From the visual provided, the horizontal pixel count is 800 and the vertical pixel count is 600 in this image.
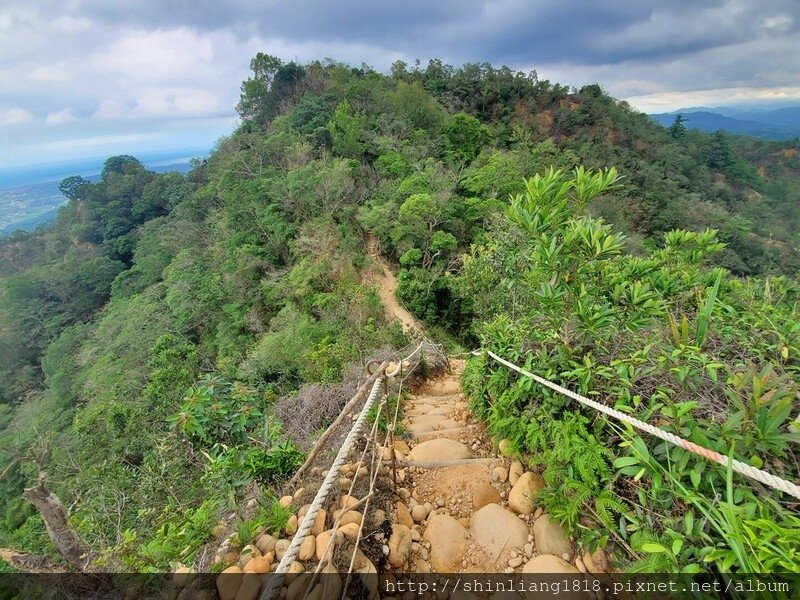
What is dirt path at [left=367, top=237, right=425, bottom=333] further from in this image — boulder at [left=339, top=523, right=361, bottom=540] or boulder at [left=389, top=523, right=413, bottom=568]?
boulder at [left=339, top=523, right=361, bottom=540]

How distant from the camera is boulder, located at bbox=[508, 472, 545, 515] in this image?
2.46 meters

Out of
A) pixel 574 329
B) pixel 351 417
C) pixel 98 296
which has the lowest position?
pixel 98 296

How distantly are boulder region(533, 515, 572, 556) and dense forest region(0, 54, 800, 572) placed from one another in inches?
4.6

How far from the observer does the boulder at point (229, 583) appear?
200cm

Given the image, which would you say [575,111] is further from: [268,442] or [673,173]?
[268,442]

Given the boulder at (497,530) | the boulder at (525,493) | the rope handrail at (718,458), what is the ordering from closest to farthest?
1. the rope handrail at (718,458)
2. the boulder at (497,530)
3. the boulder at (525,493)

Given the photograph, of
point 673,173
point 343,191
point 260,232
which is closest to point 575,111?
point 673,173

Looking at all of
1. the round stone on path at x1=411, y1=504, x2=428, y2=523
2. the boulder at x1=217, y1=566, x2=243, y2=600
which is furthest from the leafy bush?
the boulder at x1=217, y1=566, x2=243, y2=600

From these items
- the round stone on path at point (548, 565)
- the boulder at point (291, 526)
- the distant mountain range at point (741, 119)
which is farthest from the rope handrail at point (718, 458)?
the distant mountain range at point (741, 119)

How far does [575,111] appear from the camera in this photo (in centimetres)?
3316

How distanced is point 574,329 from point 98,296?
33420 millimetres

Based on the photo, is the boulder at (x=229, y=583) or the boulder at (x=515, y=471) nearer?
the boulder at (x=229, y=583)

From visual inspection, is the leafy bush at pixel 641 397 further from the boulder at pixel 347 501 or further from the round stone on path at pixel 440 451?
the boulder at pixel 347 501

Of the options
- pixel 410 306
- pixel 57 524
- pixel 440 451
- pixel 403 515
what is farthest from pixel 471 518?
pixel 410 306
